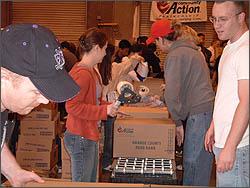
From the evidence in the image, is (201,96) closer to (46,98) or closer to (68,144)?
(68,144)

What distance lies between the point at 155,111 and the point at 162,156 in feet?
1.70

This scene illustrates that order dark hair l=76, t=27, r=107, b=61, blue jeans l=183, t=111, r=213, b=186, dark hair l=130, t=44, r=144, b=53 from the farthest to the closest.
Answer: dark hair l=130, t=44, r=144, b=53 → blue jeans l=183, t=111, r=213, b=186 → dark hair l=76, t=27, r=107, b=61

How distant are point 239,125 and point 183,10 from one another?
27.0 ft

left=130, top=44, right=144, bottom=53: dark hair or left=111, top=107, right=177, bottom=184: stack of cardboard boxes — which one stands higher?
left=130, top=44, right=144, bottom=53: dark hair

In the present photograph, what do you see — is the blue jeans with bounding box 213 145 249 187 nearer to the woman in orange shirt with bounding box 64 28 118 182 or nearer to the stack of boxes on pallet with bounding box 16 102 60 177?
the woman in orange shirt with bounding box 64 28 118 182

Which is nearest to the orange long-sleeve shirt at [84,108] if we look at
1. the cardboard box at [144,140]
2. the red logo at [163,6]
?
the cardboard box at [144,140]

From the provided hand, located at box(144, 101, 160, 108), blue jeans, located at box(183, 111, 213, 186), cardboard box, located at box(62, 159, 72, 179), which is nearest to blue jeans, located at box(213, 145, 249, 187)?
blue jeans, located at box(183, 111, 213, 186)

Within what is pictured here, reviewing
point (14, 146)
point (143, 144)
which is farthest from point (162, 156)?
point (14, 146)

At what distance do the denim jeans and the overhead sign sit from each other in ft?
18.8

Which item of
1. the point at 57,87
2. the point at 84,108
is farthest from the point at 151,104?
the point at 57,87

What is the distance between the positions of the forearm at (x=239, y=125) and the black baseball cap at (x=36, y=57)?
0.76 metres

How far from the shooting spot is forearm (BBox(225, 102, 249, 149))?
Answer: 158cm

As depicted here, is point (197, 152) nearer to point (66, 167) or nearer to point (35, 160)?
point (66, 167)

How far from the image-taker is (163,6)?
9578mm
